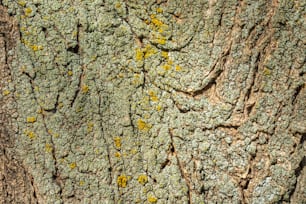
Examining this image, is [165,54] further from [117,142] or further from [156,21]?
[117,142]

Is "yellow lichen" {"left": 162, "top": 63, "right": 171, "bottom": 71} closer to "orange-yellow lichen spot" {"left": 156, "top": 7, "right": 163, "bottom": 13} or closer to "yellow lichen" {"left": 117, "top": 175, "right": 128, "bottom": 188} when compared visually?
"orange-yellow lichen spot" {"left": 156, "top": 7, "right": 163, "bottom": 13}

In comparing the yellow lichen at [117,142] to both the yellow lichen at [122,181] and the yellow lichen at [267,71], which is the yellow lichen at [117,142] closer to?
the yellow lichen at [122,181]

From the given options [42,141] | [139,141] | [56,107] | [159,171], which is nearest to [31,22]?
[56,107]

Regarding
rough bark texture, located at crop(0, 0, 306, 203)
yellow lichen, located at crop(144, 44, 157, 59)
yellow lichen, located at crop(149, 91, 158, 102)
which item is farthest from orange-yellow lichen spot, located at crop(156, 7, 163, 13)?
yellow lichen, located at crop(149, 91, 158, 102)

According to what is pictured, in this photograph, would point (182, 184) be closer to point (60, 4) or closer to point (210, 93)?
point (210, 93)

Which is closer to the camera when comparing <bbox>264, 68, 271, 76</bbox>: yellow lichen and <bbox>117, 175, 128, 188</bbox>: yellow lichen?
<bbox>264, 68, 271, 76</bbox>: yellow lichen

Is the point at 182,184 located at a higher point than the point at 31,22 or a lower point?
lower

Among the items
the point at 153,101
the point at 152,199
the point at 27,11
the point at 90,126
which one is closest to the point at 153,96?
the point at 153,101
